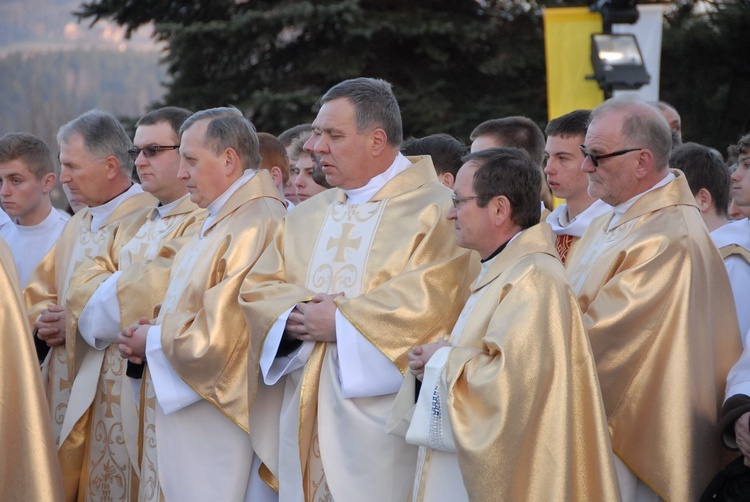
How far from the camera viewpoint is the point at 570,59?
10031mm

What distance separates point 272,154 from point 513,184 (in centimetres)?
289

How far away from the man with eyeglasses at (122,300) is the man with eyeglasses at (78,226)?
0.51ft

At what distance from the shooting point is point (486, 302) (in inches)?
159

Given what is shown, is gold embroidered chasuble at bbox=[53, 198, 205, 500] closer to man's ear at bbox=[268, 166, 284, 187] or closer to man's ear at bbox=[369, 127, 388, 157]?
man's ear at bbox=[268, 166, 284, 187]

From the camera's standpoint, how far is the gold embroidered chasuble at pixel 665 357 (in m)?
4.29

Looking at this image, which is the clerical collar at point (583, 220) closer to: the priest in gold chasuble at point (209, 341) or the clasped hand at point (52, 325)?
the priest in gold chasuble at point (209, 341)

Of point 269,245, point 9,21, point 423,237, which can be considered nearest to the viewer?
point 423,237

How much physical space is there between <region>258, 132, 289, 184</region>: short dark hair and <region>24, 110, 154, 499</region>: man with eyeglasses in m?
0.73

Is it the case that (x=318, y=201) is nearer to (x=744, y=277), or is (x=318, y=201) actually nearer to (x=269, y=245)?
(x=269, y=245)

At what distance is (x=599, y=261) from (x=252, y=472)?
1.96m

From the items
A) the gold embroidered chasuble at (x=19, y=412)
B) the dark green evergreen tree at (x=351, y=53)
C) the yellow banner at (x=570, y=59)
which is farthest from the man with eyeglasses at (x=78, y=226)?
the dark green evergreen tree at (x=351, y=53)

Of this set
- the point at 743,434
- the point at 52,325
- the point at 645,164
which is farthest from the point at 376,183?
the point at 52,325

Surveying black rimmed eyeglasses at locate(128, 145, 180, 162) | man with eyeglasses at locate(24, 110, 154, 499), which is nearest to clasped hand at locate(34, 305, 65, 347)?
man with eyeglasses at locate(24, 110, 154, 499)

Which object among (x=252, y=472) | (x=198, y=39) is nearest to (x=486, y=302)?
(x=252, y=472)
